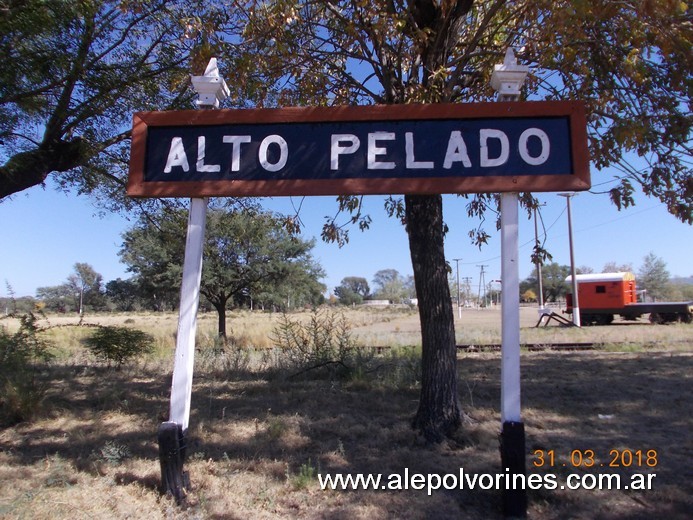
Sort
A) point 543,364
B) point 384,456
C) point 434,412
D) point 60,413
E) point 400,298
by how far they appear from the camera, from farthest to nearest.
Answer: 1. point 400,298
2. point 543,364
3. point 60,413
4. point 434,412
5. point 384,456

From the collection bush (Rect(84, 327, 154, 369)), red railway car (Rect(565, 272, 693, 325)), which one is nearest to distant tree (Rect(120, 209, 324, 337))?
bush (Rect(84, 327, 154, 369))

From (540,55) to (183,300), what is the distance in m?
4.57

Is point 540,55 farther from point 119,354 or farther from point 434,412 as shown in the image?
point 119,354

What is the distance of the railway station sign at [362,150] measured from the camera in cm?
381

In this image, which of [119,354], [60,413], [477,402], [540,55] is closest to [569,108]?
[540,55]

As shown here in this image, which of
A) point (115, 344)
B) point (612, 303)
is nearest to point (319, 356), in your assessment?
point (115, 344)

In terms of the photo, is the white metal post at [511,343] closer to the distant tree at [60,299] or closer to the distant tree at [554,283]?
the distant tree at [60,299]

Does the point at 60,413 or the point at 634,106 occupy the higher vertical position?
the point at 634,106

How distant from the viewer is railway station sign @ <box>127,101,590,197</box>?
3.81 meters

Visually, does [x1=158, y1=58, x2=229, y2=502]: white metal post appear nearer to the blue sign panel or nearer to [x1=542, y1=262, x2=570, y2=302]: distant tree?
the blue sign panel

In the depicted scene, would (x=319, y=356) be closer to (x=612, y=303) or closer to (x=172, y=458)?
(x=172, y=458)

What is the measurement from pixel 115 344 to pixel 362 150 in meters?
8.06

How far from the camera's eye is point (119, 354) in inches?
390

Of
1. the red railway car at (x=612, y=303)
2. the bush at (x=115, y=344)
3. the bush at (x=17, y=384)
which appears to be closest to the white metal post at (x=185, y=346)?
the bush at (x=17, y=384)
